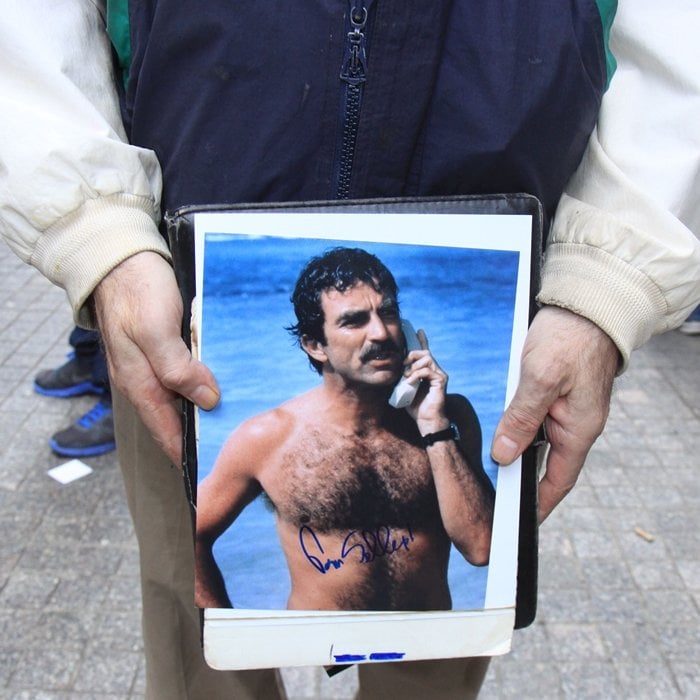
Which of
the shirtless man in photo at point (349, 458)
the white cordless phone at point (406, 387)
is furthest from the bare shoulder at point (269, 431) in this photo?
the white cordless phone at point (406, 387)

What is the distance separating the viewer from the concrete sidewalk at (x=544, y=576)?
2123 millimetres

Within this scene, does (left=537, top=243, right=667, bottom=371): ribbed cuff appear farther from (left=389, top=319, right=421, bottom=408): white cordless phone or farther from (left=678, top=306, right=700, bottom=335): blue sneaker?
(left=678, top=306, right=700, bottom=335): blue sneaker

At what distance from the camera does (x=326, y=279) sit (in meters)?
1.03

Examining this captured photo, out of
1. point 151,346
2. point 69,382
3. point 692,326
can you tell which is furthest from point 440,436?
point 692,326

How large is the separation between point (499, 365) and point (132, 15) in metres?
0.68

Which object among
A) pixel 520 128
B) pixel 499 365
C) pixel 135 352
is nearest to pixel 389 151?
pixel 520 128

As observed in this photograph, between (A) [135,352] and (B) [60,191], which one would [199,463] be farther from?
(B) [60,191]

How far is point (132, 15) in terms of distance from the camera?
1.08 meters

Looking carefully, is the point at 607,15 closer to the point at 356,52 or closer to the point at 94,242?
the point at 356,52

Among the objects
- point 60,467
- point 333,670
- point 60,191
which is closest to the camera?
point 60,191

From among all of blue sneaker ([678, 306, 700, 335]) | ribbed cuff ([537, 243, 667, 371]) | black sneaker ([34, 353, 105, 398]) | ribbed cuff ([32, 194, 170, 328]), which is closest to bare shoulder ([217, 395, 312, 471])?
ribbed cuff ([32, 194, 170, 328])

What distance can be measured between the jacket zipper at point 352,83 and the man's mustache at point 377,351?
0.74 ft

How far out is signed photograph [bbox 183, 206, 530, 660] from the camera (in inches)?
40.3
